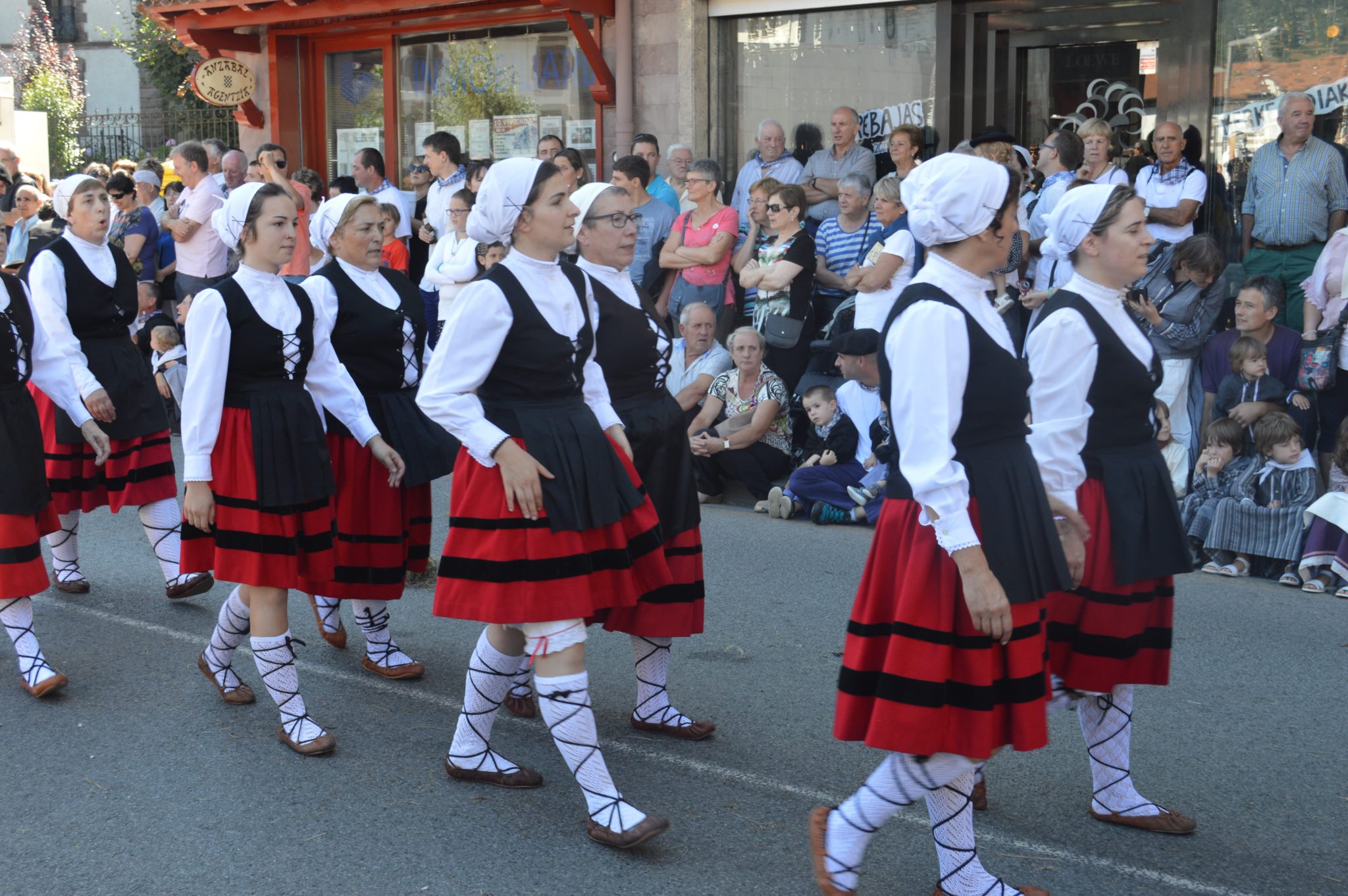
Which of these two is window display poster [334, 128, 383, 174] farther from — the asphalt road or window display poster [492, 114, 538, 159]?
the asphalt road

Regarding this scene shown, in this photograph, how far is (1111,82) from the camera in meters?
10.6

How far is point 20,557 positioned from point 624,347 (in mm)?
2525

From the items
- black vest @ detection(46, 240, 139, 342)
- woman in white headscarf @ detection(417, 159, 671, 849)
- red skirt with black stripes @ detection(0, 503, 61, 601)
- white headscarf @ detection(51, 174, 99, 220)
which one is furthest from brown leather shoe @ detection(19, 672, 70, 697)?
white headscarf @ detection(51, 174, 99, 220)

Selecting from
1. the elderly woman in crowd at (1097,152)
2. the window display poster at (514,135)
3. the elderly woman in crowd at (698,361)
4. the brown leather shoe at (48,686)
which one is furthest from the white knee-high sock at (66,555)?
the window display poster at (514,135)

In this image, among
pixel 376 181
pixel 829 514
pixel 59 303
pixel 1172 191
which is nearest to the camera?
pixel 59 303

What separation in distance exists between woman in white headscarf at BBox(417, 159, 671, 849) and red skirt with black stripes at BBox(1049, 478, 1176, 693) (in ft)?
4.04

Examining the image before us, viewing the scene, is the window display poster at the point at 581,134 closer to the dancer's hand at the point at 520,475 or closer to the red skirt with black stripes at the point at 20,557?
the red skirt with black stripes at the point at 20,557

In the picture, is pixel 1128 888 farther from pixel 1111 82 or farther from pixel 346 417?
pixel 1111 82

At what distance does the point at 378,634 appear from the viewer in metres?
5.36

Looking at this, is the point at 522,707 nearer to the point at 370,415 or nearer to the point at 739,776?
the point at 739,776

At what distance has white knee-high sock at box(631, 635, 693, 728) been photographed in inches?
182

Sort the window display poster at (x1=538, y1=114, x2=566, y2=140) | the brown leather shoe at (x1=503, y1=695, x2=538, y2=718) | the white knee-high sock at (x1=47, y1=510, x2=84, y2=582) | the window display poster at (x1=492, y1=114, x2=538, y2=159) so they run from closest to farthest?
the brown leather shoe at (x1=503, y1=695, x2=538, y2=718) < the white knee-high sock at (x1=47, y1=510, x2=84, y2=582) < the window display poster at (x1=538, y1=114, x2=566, y2=140) < the window display poster at (x1=492, y1=114, x2=538, y2=159)

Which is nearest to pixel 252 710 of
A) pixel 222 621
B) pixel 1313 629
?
pixel 222 621

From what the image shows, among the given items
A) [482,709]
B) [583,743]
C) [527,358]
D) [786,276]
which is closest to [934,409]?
[527,358]
